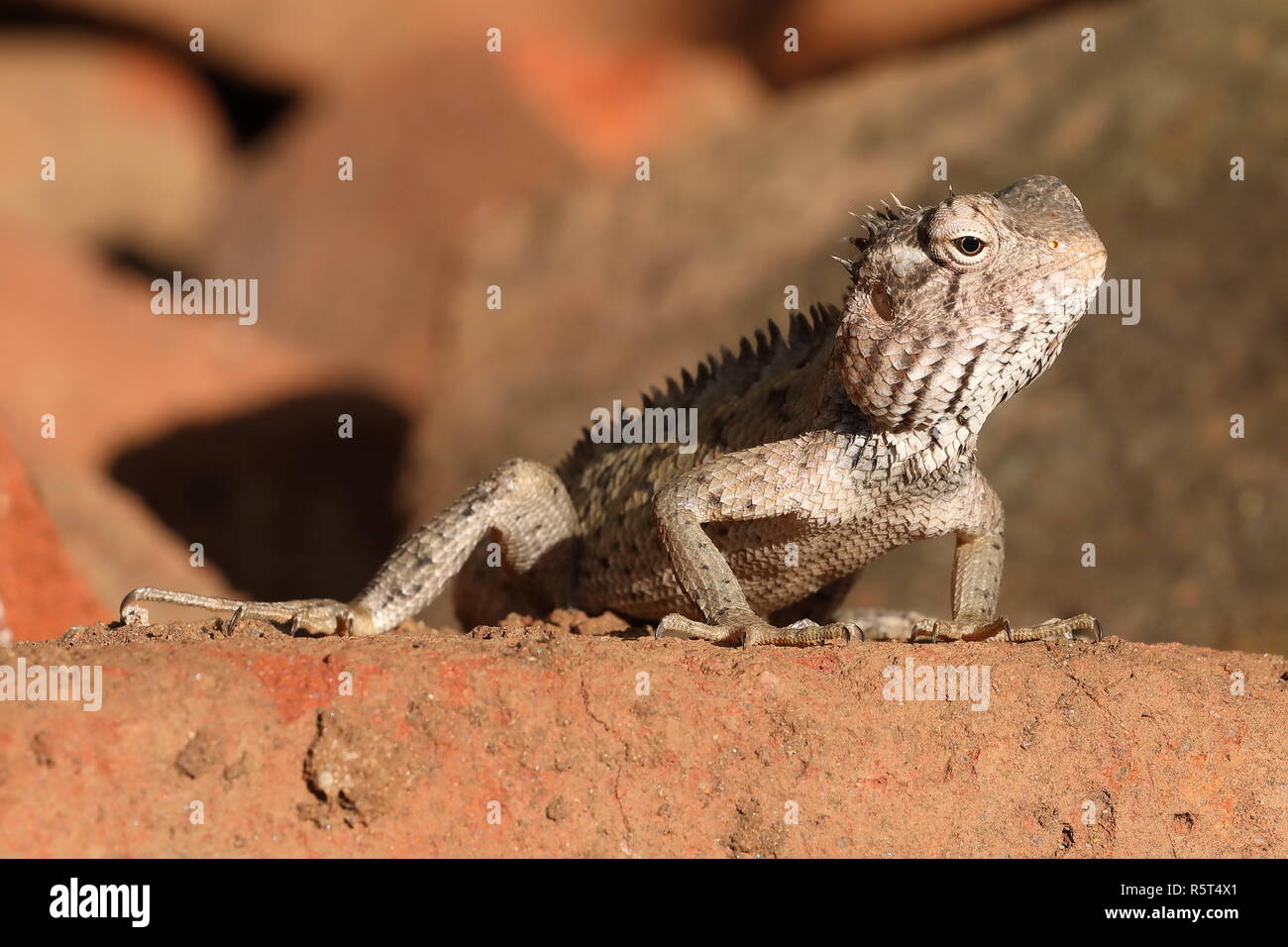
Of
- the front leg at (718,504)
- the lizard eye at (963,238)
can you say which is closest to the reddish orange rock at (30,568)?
the front leg at (718,504)

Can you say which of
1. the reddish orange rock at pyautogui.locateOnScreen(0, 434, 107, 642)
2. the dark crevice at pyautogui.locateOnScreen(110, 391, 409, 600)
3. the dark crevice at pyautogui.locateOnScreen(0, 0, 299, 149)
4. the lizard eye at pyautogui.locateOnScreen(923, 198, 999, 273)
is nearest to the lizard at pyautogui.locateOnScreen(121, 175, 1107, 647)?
the lizard eye at pyautogui.locateOnScreen(923, 198, 999, 273)

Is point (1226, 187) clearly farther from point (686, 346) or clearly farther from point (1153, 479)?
point (686, 346)

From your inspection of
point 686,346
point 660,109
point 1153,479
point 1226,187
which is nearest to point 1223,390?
point 1153,479

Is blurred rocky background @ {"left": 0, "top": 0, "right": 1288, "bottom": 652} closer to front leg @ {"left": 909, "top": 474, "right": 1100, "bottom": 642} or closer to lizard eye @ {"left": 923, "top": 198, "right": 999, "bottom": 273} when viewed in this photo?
front leg @ {"left": 909, "top": 474, "right": 1100, "bottom": 642}

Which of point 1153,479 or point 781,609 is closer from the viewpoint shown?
point 781,609

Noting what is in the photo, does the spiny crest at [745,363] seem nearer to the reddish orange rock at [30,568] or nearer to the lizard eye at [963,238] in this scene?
the lizard eye at [963,238]

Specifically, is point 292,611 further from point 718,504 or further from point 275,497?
point 275,497
